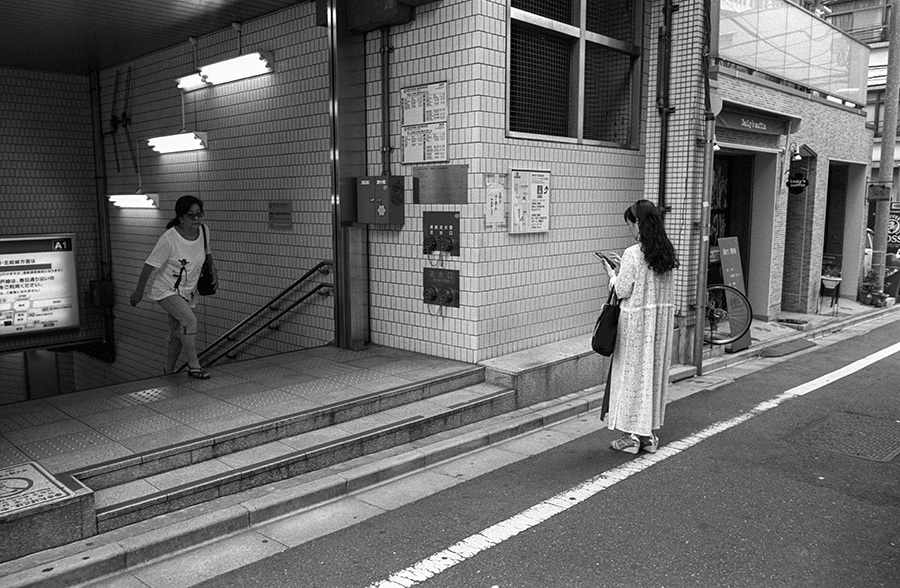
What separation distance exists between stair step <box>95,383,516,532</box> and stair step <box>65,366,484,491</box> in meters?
0.04

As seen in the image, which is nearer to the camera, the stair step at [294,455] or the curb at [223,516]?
the curb at [223,516]

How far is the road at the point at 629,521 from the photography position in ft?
14.0

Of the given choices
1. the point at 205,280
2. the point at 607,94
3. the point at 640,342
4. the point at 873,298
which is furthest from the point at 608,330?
the point at 873,298

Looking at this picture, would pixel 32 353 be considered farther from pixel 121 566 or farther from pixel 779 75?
pixel 779 75

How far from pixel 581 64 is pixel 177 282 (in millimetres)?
5148

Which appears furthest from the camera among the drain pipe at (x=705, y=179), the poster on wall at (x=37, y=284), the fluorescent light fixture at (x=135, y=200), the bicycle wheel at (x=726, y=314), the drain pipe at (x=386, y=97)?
the fluorescent light fixture at (x=135, y=200)

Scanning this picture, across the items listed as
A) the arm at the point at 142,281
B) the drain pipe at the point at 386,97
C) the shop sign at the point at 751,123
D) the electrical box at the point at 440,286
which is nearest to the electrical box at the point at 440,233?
the electrical box at the point at 440,286

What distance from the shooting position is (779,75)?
12.0 meters

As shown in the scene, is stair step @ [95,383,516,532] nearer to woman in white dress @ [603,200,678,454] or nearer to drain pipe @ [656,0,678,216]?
woman in white dress @ [603,200,678,454]

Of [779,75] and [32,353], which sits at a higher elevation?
[779,75]

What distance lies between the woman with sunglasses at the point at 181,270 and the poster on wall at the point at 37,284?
18.0ft

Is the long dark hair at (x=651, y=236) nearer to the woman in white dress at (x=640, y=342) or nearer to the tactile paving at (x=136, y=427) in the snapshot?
the woman in white dress at (x=640, y=342)

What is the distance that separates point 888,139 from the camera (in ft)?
50.8

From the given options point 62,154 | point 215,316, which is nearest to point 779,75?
point 215,316
